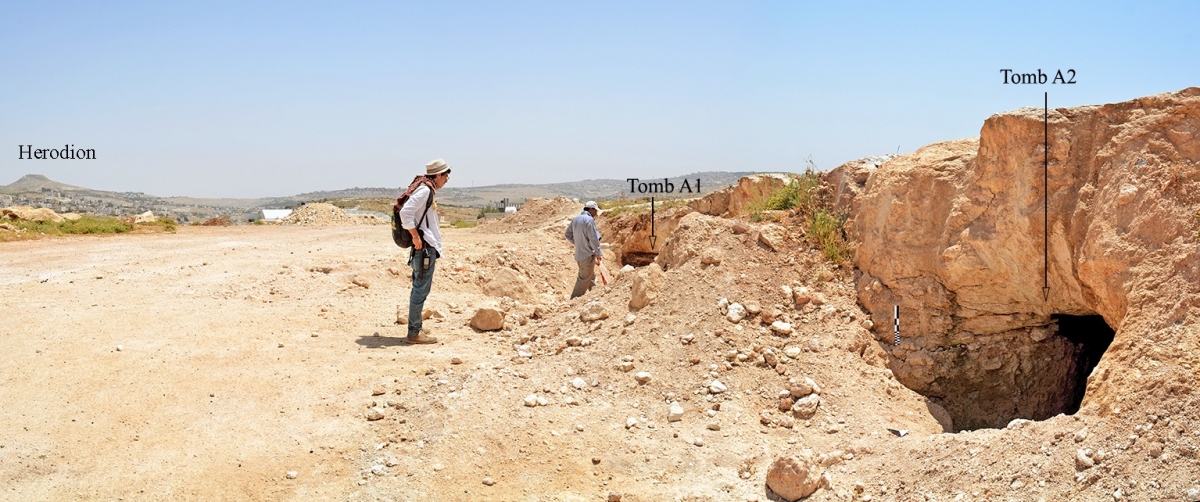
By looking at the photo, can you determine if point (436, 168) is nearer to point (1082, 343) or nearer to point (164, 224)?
point (1082, 343)

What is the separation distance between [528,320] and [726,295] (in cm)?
214

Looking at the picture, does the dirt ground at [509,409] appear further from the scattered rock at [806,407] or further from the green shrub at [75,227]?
the green shrub at [75,227]

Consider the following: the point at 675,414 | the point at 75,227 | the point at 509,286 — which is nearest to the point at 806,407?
the point at 675,414

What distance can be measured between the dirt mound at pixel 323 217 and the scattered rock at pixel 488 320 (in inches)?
701

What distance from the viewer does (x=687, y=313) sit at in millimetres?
6867

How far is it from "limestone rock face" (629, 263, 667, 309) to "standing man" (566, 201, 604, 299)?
215 centimetres

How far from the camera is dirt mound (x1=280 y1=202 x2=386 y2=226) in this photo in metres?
25.5

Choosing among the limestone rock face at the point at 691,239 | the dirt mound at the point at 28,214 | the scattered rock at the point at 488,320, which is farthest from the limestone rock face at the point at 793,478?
the dirt mound at the point at 28,214

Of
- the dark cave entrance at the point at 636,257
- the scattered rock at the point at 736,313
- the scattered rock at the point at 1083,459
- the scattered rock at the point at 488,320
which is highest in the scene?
the scattered rock at the point at 736,313

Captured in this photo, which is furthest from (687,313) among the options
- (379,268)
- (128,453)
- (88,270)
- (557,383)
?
(88,270)

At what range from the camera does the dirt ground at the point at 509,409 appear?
4859 millimetres

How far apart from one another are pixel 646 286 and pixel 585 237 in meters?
2.44

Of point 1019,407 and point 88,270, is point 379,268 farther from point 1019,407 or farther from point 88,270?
point 1019,407

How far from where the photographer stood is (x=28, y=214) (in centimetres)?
1941
